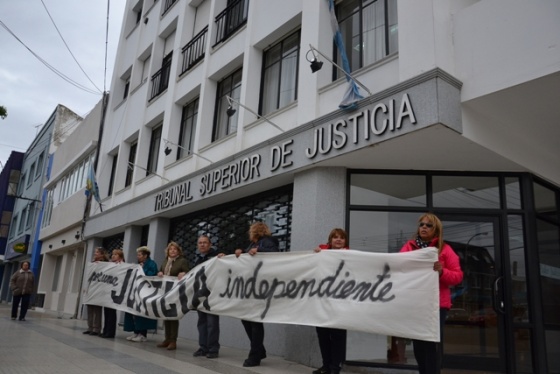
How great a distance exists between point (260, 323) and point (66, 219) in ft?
54.6

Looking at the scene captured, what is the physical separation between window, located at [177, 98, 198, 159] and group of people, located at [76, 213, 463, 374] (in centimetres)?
359

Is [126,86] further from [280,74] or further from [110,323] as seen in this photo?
[110,323]

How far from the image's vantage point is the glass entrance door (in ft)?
22.5

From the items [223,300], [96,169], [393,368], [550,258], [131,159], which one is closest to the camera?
[393,368]

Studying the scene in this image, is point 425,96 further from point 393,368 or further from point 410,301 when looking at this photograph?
point 393,368

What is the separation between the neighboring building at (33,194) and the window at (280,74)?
758 inches

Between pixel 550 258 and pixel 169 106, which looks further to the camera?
pixel 169 106

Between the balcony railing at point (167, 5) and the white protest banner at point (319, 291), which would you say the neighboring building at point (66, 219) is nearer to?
the balcony railing at point (167, 5)

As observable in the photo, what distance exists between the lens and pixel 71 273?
837 inches

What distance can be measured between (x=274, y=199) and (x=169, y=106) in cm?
576

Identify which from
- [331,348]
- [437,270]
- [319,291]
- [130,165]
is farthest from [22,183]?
[437,270]

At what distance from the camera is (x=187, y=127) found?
13.4 meters

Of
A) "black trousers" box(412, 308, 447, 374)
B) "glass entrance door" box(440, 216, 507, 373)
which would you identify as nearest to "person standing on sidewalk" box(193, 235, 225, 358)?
"glass entrance door" box(440, 216, 507, 373)

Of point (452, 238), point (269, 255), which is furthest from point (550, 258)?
point (269, 255)
